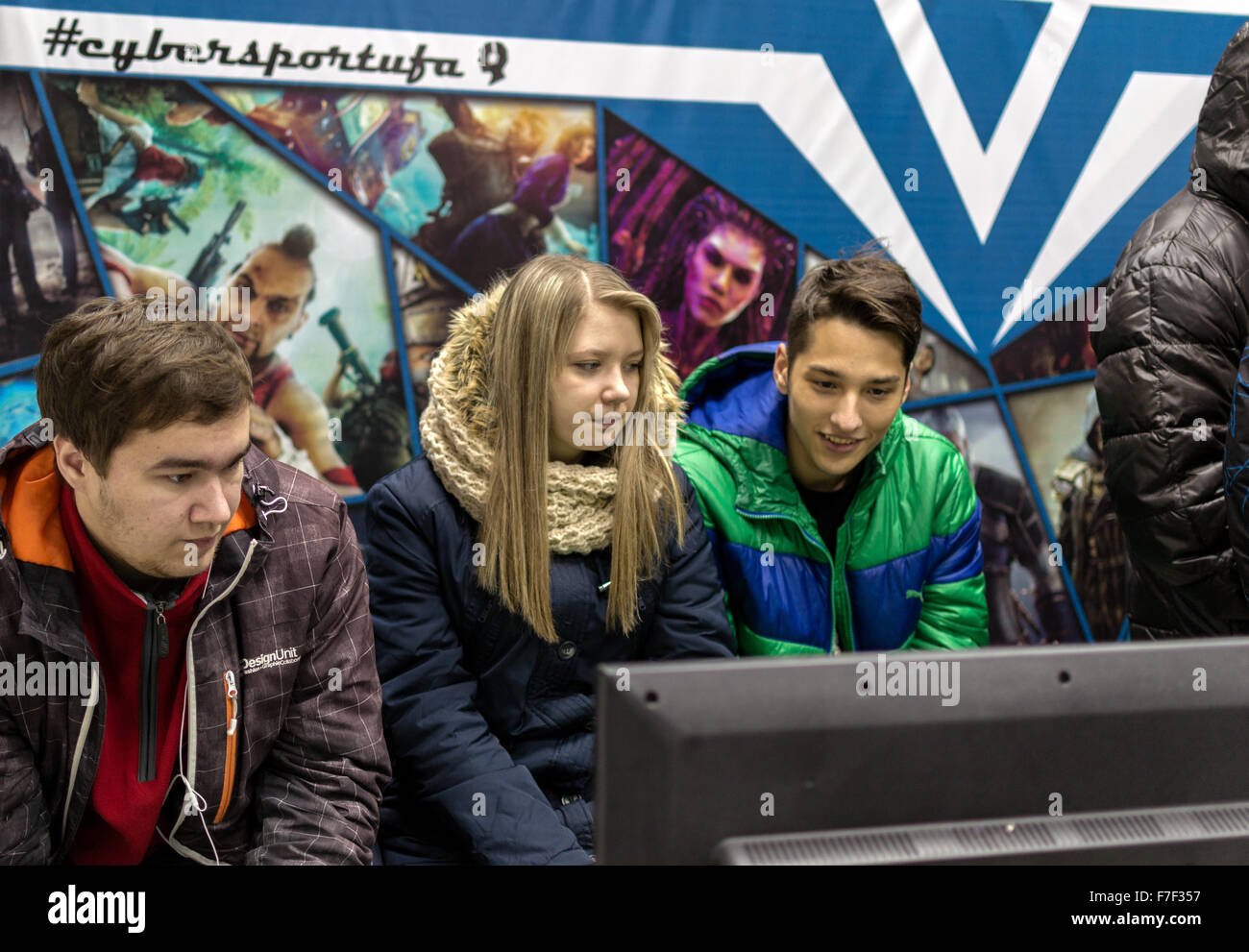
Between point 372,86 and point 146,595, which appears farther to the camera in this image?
point 372,86

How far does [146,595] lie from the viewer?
1627mm

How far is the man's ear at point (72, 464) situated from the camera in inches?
62.0

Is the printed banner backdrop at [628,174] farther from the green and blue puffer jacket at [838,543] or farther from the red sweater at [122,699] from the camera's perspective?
the red sweater at [122,699]

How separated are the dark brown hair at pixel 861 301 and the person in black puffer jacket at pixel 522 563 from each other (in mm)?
334

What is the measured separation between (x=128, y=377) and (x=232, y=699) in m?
0.49

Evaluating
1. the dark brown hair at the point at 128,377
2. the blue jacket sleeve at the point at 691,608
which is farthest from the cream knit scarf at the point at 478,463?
the dark brown hair at the point at 128,377

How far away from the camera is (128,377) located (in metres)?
1.51

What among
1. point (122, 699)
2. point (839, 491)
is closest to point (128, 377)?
point (122, 699)
